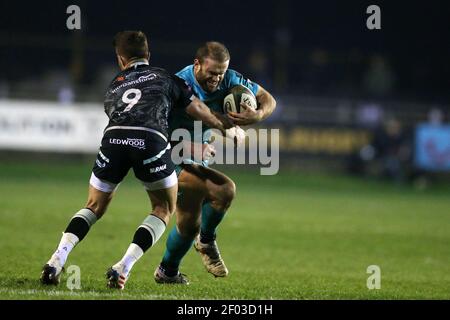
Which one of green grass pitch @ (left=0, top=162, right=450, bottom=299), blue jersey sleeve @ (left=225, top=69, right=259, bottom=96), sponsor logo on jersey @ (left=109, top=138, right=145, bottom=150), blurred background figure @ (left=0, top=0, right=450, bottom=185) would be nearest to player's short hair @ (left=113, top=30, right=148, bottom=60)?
sponsor logo on jersey @ (left=109, top=138, right=145, bottom=150)

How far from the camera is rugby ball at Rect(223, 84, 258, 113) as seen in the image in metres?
7.84

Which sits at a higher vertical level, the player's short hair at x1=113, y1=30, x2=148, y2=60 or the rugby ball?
the player's short hair at x1=113, y1=30, x2=148, y2=60

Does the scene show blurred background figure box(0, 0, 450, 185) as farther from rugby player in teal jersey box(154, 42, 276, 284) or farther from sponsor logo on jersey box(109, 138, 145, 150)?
sponsor logo on jersey box(109, 138, 145, 150)

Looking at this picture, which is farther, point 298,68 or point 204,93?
point 298,68

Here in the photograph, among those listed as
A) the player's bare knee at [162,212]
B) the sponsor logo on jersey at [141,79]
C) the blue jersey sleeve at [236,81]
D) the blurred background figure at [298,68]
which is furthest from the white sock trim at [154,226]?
the blurred background figure at [298,68]

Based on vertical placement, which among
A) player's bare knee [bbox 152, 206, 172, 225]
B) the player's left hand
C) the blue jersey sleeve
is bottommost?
player's bare knee [bbox 152, 206, 172, 225]

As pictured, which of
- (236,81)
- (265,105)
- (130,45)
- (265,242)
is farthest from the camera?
(265,242)

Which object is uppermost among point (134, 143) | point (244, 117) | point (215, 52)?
point (215, 52)

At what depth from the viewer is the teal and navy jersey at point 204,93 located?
26.2 ft

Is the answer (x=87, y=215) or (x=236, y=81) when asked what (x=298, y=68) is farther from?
(x=87, y=215)

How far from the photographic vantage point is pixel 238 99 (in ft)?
25.8

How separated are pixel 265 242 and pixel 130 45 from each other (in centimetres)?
510

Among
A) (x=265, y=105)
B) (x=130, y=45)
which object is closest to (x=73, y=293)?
(x=130, y=45)

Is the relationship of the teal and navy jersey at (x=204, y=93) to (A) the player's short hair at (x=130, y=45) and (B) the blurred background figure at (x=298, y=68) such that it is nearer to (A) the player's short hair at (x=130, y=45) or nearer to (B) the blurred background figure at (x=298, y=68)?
(A) the player's short hair at (x=130, y=45)
